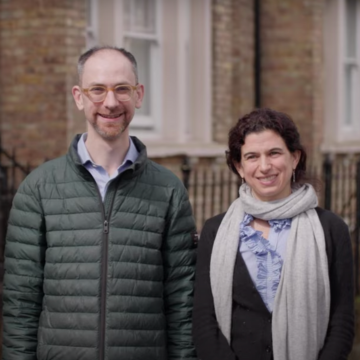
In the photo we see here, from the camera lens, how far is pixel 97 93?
399cm

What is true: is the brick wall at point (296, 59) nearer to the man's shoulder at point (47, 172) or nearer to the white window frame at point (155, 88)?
the white window frame at point (155, 88)

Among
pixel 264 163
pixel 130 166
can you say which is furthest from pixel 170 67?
pixel 264 163

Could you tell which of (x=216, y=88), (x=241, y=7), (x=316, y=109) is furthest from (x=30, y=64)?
(x=316, y=109)

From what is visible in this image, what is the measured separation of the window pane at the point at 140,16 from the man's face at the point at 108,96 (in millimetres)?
6582

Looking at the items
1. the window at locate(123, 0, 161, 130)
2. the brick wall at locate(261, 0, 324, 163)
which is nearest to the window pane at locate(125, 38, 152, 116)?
the window at locate(123, 0, 161, 130)

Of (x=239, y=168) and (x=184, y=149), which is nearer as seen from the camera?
(x=239, y=168)

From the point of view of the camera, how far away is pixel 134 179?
412 cm

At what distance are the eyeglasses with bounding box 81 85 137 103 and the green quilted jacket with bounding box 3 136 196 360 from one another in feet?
0.87

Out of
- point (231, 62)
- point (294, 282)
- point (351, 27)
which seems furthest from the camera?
point (351, 27)

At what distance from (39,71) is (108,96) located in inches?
215

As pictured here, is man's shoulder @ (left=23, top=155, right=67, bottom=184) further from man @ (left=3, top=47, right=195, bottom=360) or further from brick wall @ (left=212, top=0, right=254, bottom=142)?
brick wall @ (left=212, top=0, right=254, bottom=142)

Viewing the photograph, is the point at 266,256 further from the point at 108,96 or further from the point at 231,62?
the point at 231,62

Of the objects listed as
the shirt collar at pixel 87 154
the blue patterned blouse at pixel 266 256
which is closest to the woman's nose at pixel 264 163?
the blue patterned blouse at pixel 266 256

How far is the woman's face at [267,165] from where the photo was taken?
395 centimetres
